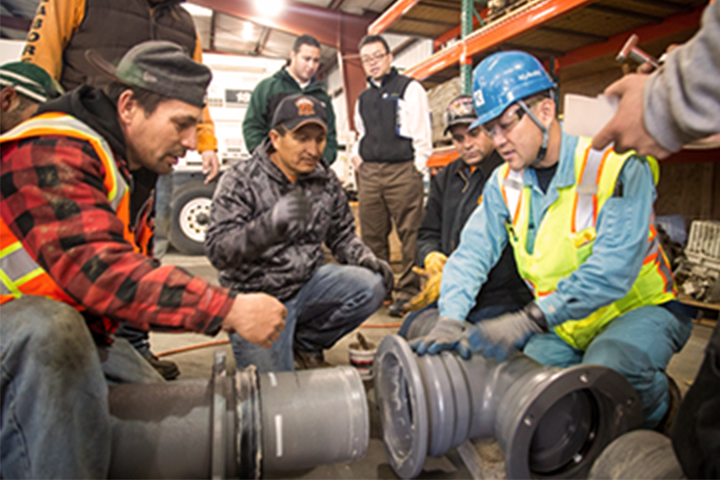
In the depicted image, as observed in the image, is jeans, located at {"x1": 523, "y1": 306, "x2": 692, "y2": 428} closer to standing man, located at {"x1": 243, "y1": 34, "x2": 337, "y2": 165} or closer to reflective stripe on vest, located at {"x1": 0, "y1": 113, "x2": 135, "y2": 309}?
reflective stripe on vest, located at {"x1": 0, "y1": 113, "x2": 135, "y2": 309}

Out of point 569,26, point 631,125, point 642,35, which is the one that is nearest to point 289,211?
point 631,125

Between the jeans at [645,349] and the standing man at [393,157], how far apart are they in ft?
6.98

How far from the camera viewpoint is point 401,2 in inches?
186

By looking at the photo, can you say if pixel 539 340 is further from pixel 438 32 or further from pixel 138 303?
pixel 438 32

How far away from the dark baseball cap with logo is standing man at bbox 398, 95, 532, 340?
0.71 metres

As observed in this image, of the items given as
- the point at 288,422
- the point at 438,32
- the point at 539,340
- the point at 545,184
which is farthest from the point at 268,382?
the point at 438,32

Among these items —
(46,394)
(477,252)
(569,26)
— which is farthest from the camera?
(569,26)

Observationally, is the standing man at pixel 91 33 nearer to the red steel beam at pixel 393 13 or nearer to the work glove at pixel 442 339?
the work glove at pixel 442 339

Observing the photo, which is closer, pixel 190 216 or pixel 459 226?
pixel 459 226

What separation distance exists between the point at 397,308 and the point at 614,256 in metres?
2.15

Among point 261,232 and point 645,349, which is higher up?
point 261,232

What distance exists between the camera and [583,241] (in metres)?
1.60

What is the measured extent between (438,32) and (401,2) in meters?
1.23

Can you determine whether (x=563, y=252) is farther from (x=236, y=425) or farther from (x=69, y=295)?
(x=69, y=295)
